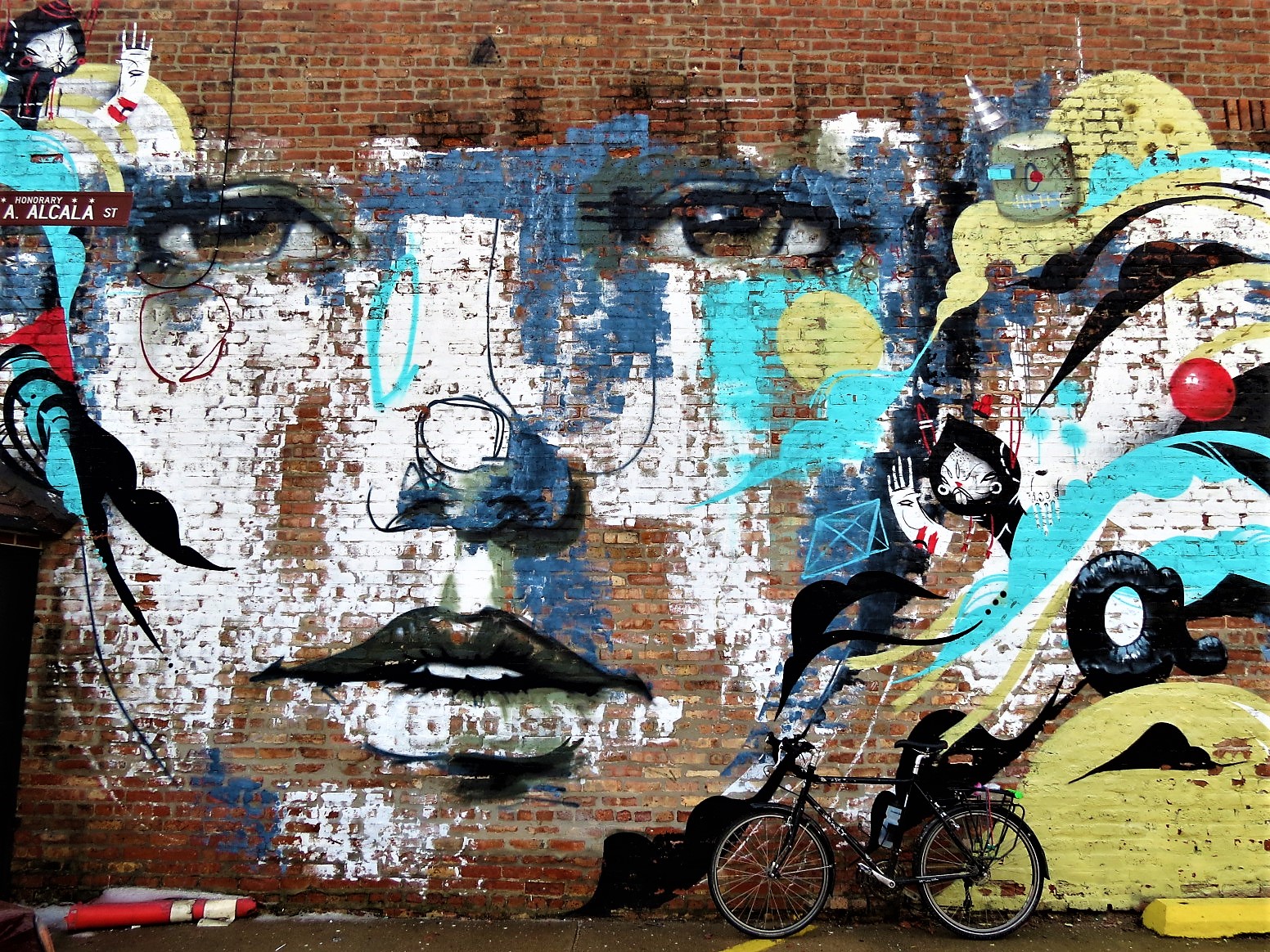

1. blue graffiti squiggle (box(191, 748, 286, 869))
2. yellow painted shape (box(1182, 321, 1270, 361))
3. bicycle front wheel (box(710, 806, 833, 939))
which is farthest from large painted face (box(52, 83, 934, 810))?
yellow painted shape (box(1182, 321, 1270, 361))

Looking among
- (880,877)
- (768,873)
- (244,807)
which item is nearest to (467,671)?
(244,807)

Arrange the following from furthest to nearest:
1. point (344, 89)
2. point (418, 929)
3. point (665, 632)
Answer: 1. point (344, 89)
2. point (665, 632)
3. point (418, 929)

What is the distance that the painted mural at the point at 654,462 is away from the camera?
448 cm

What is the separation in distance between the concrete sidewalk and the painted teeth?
1.32 metres

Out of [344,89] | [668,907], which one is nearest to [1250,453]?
[668,907]

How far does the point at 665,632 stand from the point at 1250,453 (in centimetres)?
365

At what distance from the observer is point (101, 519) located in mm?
4648

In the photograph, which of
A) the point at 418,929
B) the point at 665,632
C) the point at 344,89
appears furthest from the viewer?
the point at 344,89

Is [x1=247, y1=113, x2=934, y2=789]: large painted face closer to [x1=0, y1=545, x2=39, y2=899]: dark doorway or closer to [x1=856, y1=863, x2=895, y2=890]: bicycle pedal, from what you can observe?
[x1=856, y1=863, x2=895, y2=890]: bicycle pedal

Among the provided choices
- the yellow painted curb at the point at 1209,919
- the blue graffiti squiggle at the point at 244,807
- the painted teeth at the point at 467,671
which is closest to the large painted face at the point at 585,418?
the painted teeth at the point at 467,671

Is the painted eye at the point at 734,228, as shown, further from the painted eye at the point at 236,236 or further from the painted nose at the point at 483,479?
the painted eye at the point at 236,236

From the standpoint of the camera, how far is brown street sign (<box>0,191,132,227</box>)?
482 cm

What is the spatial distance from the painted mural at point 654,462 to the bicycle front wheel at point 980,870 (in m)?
0.27

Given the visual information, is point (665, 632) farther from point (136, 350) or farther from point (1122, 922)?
point (136, 350)
